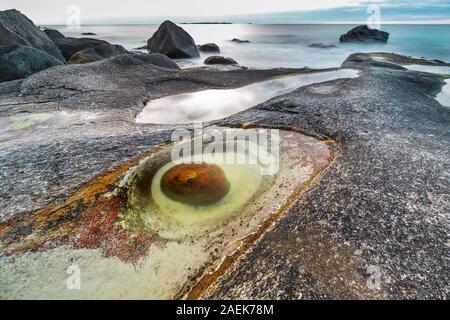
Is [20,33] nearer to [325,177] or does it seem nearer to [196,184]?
[196,184]

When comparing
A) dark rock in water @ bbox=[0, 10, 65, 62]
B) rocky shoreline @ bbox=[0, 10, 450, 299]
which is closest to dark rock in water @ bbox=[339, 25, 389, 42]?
rocky shoreline @ bbox=[0, 10, 450, 299]

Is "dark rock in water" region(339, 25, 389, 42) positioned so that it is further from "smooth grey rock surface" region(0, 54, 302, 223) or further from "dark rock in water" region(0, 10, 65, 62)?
"dark rock in water" region(0, 10, 65, 62)

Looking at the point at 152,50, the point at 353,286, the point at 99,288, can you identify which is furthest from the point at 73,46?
the point at 353,286

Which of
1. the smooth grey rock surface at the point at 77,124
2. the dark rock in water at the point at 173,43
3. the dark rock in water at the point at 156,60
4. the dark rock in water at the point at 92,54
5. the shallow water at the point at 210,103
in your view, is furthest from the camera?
the dark rock in water at the point at 173,43

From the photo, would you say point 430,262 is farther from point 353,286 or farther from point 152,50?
point 152,50

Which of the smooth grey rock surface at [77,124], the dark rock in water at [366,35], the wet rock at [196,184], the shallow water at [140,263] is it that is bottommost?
the shallow water at [140,263]

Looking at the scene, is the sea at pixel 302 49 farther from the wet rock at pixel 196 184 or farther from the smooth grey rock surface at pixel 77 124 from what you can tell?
the wet rock at pixel 196 184

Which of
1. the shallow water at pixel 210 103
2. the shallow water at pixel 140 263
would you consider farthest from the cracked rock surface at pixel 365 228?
the shallow water at pixel 210 103
